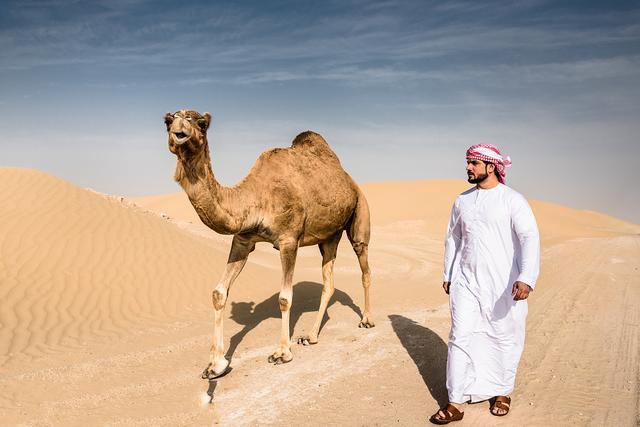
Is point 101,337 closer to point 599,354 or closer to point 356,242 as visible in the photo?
point 356,242

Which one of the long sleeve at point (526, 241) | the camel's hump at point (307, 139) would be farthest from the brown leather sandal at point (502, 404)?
the camel's hump at point (307, 139)

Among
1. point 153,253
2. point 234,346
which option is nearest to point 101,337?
point 234,346

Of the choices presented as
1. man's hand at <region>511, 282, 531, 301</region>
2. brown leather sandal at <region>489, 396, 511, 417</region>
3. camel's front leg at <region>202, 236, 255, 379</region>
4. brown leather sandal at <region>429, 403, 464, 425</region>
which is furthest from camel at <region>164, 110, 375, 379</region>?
man's hand at <region>511, 282, 531, 301</region>

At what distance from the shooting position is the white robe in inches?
184

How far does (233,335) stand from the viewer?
25.7 ft

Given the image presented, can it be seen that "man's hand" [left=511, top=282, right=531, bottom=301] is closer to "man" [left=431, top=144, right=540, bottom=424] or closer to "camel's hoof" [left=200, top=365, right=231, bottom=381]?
"man" [left=431, top=144, right=540, bottom=424]

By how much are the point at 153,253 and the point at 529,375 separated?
28.7ft

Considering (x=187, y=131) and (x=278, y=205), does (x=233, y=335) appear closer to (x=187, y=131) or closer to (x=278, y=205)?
(x=278, y=205)

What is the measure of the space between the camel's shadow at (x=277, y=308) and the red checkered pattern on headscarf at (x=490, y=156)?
14.1 ft

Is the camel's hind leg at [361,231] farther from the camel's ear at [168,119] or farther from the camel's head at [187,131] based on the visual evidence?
the camel's ear at [168,119]

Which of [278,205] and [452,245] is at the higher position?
[278,205]

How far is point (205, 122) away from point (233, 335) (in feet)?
12.9

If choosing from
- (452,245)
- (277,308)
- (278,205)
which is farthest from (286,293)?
(277,308)

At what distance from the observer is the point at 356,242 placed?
8.12m
